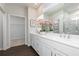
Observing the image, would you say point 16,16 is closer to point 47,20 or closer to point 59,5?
point 47,20

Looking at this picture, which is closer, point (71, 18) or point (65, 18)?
point (71, 18)

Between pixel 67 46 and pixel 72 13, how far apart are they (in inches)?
33.3

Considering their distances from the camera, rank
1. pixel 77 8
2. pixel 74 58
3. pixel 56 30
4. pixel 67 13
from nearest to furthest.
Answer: pixel 74 58, pixel 77 8, pixel 67 13, pixel 56 30

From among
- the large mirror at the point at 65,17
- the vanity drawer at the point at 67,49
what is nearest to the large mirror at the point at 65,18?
the large mirror at the point at 65,17

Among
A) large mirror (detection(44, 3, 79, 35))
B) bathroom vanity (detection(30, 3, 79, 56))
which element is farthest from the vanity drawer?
large mirror (detection(44, 3, 79, 35))

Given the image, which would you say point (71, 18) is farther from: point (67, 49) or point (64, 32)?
point (67, 49)

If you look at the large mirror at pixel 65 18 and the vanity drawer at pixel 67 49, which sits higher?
the large mirror at pixel 65 18

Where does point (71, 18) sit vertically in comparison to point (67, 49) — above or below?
above

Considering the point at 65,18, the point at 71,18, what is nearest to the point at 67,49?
the point at 71,18

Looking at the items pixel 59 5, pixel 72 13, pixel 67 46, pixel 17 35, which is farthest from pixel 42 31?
pixel 67 46

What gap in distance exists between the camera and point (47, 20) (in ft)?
8.02

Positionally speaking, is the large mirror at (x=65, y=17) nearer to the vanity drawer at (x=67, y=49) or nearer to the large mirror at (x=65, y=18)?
the large mirror at (x=65, y=18)

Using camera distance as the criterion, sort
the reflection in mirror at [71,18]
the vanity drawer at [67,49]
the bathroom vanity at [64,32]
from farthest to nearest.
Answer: the reflection in mirror at [71,18], the bathroom vanity at [64,32], the vanity drawer at [67,49]

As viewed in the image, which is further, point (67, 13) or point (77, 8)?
point (67, 13)
